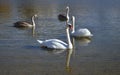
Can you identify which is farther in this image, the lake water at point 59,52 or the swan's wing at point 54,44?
the swan's wing at point 54,44

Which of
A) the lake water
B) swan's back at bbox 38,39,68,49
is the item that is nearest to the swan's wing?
swan's back at bbox 38,39,68,49

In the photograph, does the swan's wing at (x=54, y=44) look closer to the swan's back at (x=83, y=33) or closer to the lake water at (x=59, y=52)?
the lake water at (x=59, y=52)

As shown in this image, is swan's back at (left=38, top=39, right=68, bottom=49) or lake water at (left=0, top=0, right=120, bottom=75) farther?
swan's back at (left=38, top=39, right=68, bottom=49)

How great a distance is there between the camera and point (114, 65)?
51.0 feet

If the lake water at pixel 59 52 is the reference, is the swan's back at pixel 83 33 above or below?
above

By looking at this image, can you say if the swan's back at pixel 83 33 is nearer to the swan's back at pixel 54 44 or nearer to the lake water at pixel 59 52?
the lake water at pixel 59 52

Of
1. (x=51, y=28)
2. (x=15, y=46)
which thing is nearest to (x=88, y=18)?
(x=51, y=28)

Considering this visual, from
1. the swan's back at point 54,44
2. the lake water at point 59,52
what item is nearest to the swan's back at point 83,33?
the lake water at point 59,52

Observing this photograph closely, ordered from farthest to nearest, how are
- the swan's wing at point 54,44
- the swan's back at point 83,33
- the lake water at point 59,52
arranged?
the swan's back at point 83,33 < the swan's wing at point 54,44 < the lake water at point 59,52

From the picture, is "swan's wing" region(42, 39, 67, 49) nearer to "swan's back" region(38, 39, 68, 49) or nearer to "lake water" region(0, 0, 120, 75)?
"swan's back" region(38, 39, 68, 49)

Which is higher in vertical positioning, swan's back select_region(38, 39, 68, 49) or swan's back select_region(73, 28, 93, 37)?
swan's back select_region(73, 28, 93, 37)

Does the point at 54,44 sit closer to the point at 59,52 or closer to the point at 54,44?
the point at 54,44

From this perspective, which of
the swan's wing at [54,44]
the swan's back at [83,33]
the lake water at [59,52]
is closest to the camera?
the lake water at [59,52]

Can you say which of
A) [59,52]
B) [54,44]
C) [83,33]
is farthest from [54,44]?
[83,33]
